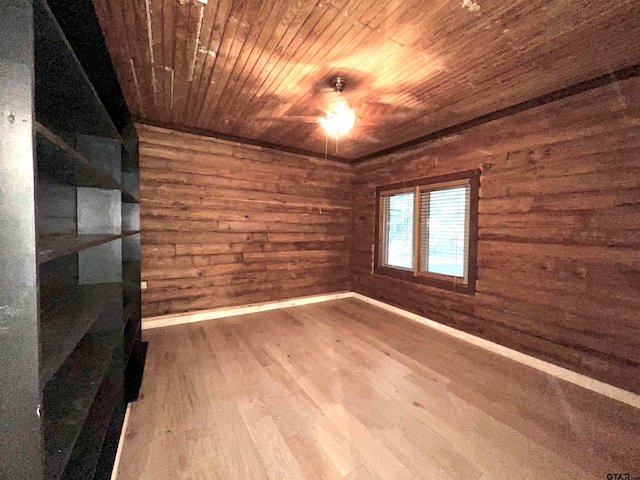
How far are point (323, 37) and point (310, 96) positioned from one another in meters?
0.80

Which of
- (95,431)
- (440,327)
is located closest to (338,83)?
(95,431)

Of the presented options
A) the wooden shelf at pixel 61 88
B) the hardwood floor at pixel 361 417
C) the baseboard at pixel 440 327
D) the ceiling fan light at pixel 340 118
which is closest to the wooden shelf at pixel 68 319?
the hardwood floor at pixel 361 417

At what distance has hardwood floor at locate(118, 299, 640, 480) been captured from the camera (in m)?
1.43

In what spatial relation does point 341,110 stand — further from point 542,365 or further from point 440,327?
point 542,365

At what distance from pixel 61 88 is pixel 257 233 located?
9.33ft

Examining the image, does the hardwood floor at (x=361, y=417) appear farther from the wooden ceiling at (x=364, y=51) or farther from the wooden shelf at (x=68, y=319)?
the wooden ceiling at (x=364, y=51)

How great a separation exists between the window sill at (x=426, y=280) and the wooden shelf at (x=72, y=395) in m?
3.48

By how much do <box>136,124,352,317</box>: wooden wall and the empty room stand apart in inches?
1.5

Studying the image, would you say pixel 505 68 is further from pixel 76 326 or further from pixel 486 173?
pixel 76 326

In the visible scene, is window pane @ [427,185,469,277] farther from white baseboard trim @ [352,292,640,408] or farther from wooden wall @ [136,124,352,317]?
wooden wall @ [136,124,352,317]

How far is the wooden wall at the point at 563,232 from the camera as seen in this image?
2047mm

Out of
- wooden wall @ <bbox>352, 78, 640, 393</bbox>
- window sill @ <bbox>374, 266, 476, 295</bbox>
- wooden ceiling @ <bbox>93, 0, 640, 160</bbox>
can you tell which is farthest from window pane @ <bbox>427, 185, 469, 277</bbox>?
wooden ceiling @ <bbox>93, 0, 640, 160</bbox>

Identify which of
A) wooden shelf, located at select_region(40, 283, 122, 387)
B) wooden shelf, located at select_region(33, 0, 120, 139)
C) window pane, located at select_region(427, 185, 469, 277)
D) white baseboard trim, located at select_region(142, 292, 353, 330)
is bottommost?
white baseboard trim, located at select_region(142, 292, 353, 330)

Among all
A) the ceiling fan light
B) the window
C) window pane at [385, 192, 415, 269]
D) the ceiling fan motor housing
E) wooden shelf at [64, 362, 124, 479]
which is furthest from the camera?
window pane at [385, 192, 415, 269]
